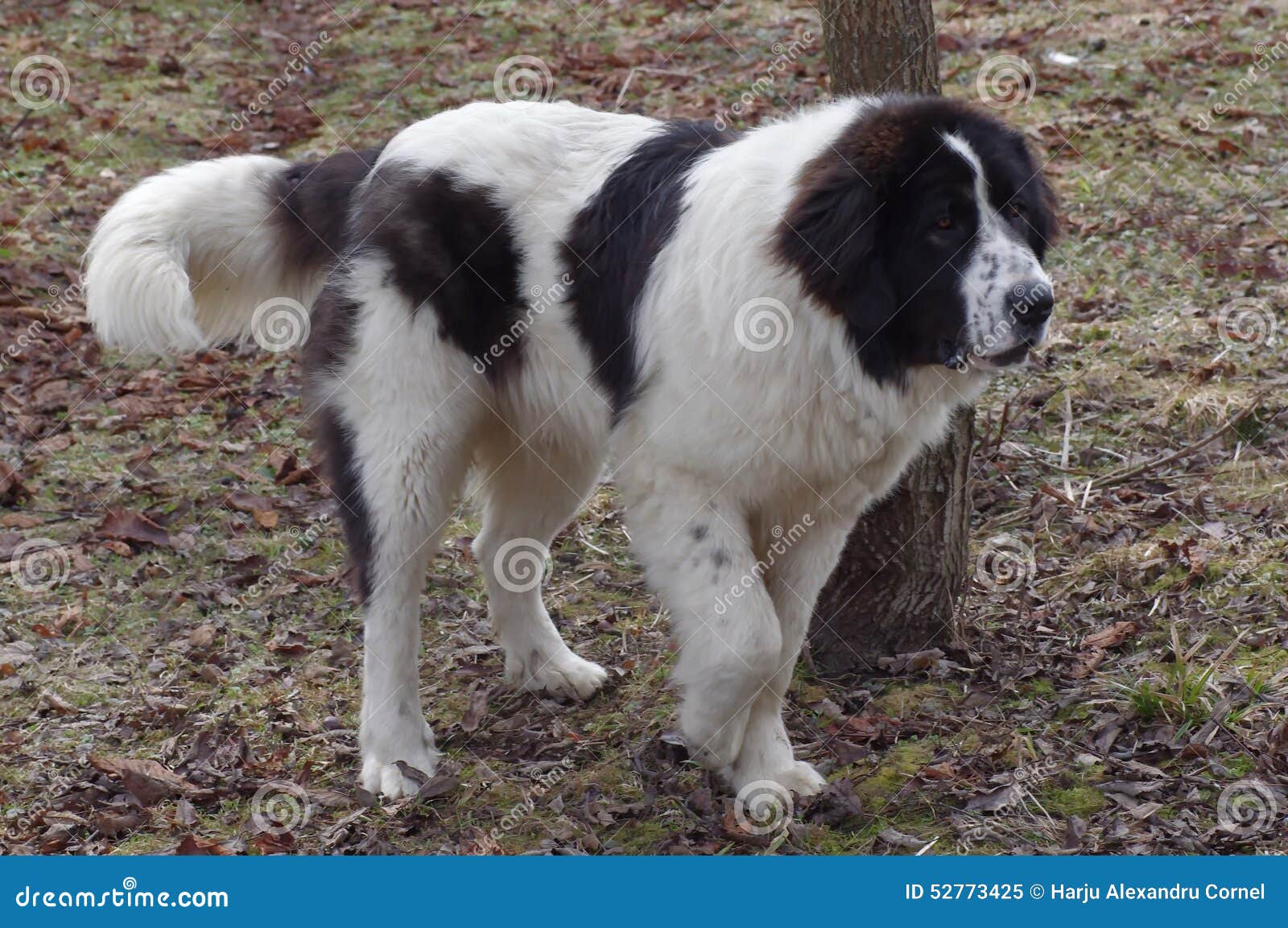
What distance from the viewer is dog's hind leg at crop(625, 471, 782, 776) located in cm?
366

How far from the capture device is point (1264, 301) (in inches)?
251

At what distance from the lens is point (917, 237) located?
11.3 ft

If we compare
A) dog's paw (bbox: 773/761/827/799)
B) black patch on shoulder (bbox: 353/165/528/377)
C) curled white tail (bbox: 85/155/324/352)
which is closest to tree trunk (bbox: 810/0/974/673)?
dog's paw (bbox: 773/761/827/799)

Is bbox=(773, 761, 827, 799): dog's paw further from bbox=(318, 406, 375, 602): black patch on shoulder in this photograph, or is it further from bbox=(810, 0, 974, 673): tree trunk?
bbox=(318, 406, 375, 602): black patch on shoulder

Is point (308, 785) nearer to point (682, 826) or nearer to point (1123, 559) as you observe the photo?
point (682, 826)

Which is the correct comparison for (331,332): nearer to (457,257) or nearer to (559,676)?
(457,257)

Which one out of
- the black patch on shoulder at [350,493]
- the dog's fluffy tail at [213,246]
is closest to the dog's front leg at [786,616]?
the black patch on shoulder at [350,493]

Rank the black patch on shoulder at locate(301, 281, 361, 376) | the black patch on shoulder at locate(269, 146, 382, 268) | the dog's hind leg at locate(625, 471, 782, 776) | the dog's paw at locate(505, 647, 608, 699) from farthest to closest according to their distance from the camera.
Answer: the dog's paw at locate(505, 647, 608, 699)
the black patch on shoulder at locate(269, 146, 382, 268)
the black patch on shoulder at locate(301, 281, 361, 376)
the dog's hind leg at locate(625, 471, 782, 776)

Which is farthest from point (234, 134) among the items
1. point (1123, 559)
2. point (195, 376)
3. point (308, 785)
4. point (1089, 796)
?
point (1089, 796)

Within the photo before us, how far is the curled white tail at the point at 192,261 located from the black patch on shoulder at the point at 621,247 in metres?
→ 1.00

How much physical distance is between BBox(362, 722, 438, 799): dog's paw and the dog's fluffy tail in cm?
137

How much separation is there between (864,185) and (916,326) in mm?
399

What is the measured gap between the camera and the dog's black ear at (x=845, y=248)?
11.3 ft

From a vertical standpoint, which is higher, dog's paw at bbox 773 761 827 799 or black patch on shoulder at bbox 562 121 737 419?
black patch on shoulder at bbox 562 121 737 419
